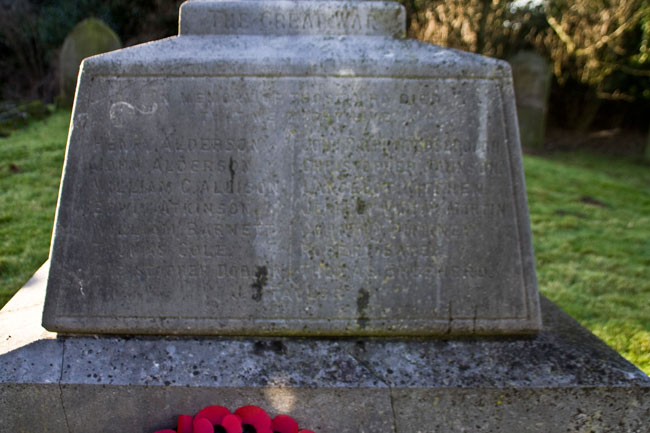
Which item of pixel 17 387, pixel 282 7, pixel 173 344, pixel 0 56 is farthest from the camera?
pixel 0 56

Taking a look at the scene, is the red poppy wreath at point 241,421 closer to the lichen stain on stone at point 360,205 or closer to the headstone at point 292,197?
the headstone at point 292,197

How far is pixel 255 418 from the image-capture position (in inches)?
72.3

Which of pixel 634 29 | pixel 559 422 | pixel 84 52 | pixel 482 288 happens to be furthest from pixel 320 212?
pixel 634 29

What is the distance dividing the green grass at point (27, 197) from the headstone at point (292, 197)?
66.3 inches

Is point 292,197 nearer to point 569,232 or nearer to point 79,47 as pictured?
point 569,232

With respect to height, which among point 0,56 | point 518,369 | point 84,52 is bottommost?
point 0,56

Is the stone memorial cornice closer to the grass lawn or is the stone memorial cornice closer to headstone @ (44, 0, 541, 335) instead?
headstone @ (44, 0, 541, 335)

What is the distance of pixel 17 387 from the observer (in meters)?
1.86

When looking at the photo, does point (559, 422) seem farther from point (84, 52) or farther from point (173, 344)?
point (84, 52)

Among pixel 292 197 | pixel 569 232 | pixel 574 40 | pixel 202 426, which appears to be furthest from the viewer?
pixel 574 40

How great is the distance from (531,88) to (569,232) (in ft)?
18.0

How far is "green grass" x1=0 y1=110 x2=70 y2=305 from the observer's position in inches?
148

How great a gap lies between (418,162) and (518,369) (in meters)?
0.83

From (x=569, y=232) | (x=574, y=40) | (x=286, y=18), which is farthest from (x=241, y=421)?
(x=574, y=40)
